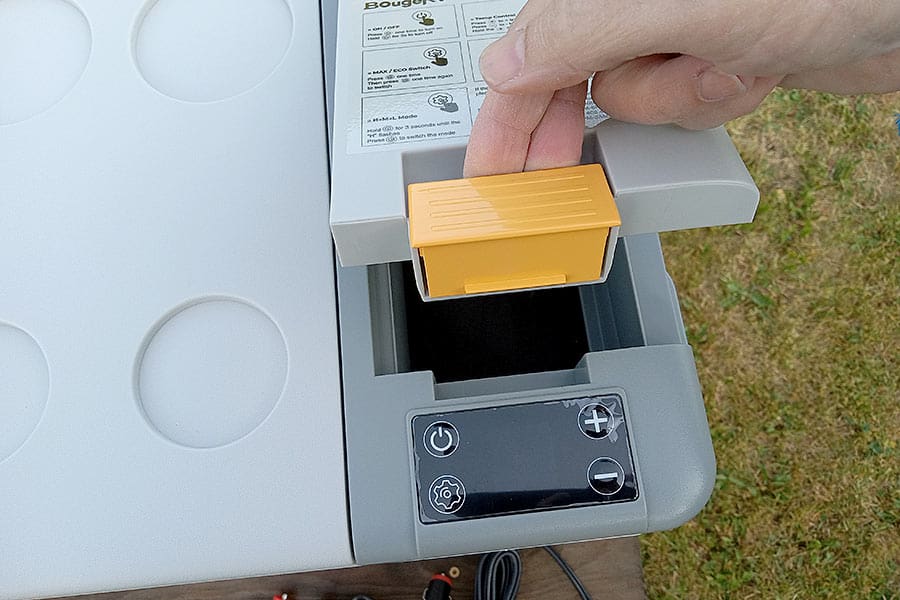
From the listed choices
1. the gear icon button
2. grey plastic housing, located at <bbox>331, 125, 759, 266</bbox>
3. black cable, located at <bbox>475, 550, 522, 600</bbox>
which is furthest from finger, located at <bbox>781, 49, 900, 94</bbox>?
black cable, located at <bbox>475, 550, 522, 600</bbox>

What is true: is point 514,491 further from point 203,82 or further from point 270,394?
point 203,82

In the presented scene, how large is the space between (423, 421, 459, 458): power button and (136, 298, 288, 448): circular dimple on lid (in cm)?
10

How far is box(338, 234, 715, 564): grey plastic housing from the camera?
0.42 metres

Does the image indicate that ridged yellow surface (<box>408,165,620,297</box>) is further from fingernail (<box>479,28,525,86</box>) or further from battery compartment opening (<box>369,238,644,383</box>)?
battery compartment opening (<box>369,238,644,383</box>)

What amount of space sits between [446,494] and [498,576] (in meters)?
0.28

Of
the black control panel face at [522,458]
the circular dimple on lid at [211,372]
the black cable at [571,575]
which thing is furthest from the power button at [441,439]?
the black cable at [571,575]

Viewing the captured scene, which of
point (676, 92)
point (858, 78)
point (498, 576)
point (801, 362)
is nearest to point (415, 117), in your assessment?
point (676, 92)

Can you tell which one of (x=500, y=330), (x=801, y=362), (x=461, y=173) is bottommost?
(x=801, y=362)

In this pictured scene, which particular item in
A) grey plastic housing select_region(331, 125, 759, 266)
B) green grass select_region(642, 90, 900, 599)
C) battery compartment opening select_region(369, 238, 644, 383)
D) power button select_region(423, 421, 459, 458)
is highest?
grey plastic housing select_region(331, 125, 759, 266)

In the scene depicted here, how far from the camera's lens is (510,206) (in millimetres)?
361

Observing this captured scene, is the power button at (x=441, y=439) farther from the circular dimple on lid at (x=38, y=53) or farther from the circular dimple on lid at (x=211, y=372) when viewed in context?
the circular dimple on lid at (x=38, y=53)

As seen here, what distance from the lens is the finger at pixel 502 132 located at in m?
0.38

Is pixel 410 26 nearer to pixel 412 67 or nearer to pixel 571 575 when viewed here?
pixel 412 67

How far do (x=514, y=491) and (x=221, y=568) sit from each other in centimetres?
18
